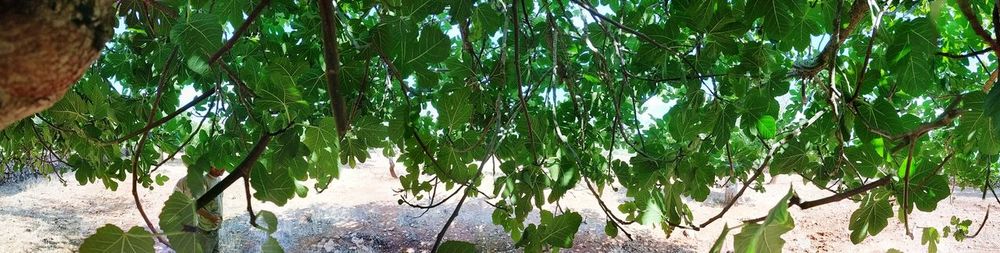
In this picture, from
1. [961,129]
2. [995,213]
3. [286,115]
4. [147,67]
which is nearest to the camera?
[286,115]

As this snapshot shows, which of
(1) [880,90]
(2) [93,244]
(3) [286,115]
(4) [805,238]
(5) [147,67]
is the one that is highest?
(4) [805,238]

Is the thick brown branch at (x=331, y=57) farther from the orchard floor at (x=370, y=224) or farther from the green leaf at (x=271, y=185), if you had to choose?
the orchard floor at (x=370, y=224)

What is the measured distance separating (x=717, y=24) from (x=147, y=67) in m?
1.38

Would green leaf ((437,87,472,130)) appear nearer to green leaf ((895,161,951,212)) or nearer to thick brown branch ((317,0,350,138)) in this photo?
thick brown branch ((317,0,350,138))

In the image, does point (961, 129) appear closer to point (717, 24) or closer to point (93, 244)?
point (717, 24)

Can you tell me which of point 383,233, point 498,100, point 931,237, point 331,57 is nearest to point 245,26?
point 331,57

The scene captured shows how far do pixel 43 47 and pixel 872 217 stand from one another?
0.96 m

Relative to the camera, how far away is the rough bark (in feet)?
0.82

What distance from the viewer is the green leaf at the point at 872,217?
0.85 metres

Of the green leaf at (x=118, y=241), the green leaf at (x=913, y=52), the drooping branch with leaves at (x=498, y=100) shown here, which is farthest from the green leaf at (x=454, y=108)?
the green leaf at (x=913, y=52)

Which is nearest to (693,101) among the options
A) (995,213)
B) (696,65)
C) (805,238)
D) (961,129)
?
(696,65)

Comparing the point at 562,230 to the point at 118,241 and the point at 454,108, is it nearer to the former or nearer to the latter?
the point at 454,108

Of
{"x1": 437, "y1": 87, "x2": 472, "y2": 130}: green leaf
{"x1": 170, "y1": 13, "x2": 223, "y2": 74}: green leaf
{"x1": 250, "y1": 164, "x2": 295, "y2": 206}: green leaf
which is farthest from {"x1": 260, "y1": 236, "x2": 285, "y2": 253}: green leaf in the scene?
{"x1": 437, "y1": 87, "x2": 472, "y2": 130}: green leaf

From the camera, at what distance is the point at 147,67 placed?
1.51m
